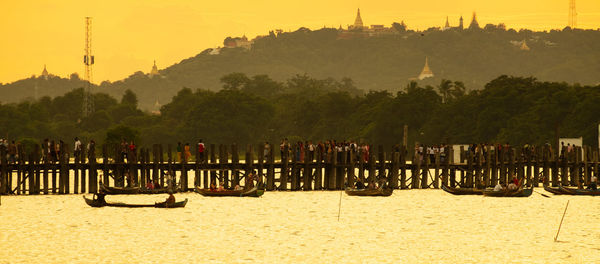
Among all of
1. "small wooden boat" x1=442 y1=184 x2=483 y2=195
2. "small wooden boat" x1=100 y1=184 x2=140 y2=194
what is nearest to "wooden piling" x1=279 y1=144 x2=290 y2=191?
"small wooden boat" x1=100 y1=184 x2=140 y2=194

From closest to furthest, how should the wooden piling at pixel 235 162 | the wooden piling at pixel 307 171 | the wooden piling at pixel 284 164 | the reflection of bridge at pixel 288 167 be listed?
1. the reflection of bridge at pixel 288 167
2. the wooden piling at pixel 235 162
3. the wooden piling at pixel 284 164
4. the wooden piling at pixel 307 171

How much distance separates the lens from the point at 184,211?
37.0m

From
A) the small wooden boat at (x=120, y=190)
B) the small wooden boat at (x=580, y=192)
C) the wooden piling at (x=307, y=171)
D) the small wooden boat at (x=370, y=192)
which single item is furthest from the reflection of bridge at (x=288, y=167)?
the small wooden boat at (x=580, y=192)

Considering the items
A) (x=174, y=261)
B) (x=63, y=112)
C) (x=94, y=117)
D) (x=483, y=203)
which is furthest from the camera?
(x=63, y=112)

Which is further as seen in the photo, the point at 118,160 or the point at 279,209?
the point at 118,160

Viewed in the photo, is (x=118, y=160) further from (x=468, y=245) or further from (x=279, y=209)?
(x=468, y=245)

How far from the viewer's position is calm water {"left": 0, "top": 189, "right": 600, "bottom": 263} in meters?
25.6

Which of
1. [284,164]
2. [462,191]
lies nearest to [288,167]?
[284,164]

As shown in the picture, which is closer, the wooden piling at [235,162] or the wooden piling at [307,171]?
the wooden piling at [235,162]

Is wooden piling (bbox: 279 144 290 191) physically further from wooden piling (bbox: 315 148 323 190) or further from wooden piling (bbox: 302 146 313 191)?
wooden piling (bbox: 315 148 323 190)

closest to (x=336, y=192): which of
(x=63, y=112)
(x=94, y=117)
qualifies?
(x=94, y=117)

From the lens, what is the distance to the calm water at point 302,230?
25.6m

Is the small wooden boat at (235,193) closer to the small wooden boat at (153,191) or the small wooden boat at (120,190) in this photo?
the small wooden boat at (153,191)

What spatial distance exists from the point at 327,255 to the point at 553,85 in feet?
258
